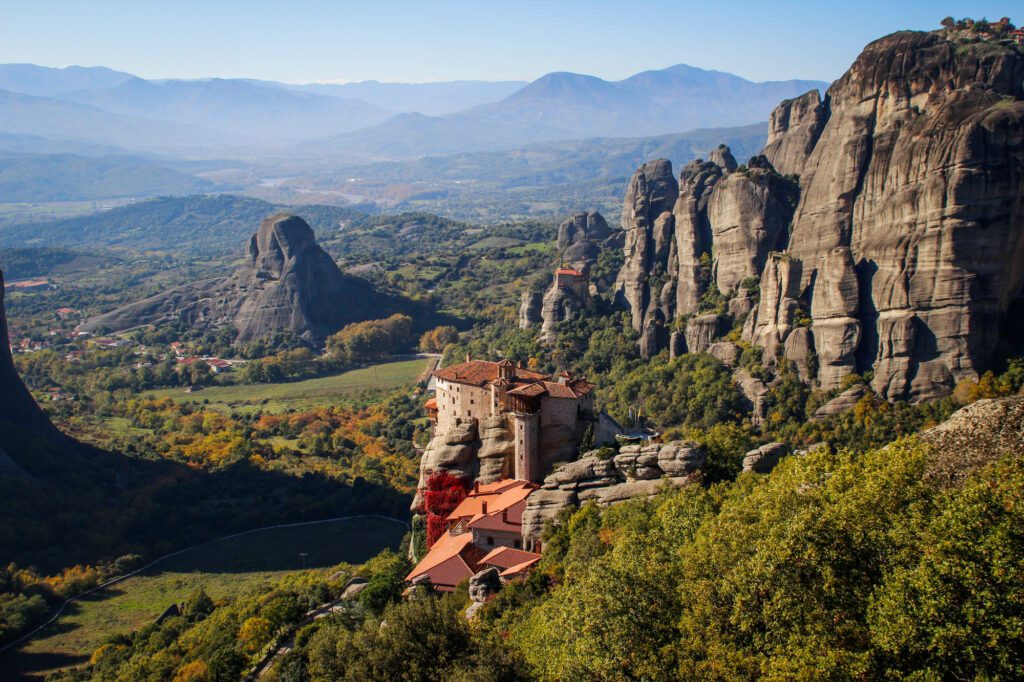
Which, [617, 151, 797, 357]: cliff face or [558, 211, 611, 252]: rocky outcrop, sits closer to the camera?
[617, 151, 797, 357]: cliff face

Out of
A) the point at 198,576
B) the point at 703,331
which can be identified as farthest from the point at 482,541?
the point at 703,331

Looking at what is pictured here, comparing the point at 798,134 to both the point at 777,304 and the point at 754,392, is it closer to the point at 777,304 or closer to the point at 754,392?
the point at 777,304

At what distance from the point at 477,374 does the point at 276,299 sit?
7473 cm

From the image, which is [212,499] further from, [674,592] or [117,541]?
[674,592]

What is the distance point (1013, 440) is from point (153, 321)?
116 m

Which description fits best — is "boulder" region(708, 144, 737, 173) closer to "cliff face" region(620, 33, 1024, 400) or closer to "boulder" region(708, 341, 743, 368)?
"cliff face" region(620, 33, 1024, 400)

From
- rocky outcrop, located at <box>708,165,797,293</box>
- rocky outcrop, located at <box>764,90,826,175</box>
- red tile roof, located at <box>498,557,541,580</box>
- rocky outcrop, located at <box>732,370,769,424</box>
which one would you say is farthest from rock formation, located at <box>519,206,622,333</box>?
red tile roof, located at <box>498,557,541,580</box>

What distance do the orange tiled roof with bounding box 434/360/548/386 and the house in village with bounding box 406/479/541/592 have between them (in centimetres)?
491

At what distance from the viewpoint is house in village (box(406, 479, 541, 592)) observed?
3312 cm

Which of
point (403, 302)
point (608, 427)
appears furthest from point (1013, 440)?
point (403, 302)

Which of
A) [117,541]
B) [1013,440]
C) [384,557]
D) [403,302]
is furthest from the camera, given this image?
[403,302]

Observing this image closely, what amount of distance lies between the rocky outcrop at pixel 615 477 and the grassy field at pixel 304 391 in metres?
49.8

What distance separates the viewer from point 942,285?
149 ft

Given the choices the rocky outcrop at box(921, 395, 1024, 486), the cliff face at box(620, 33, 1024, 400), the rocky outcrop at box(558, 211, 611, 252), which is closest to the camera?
the rocky outcrop at box(921, 395, 1024, 486)
